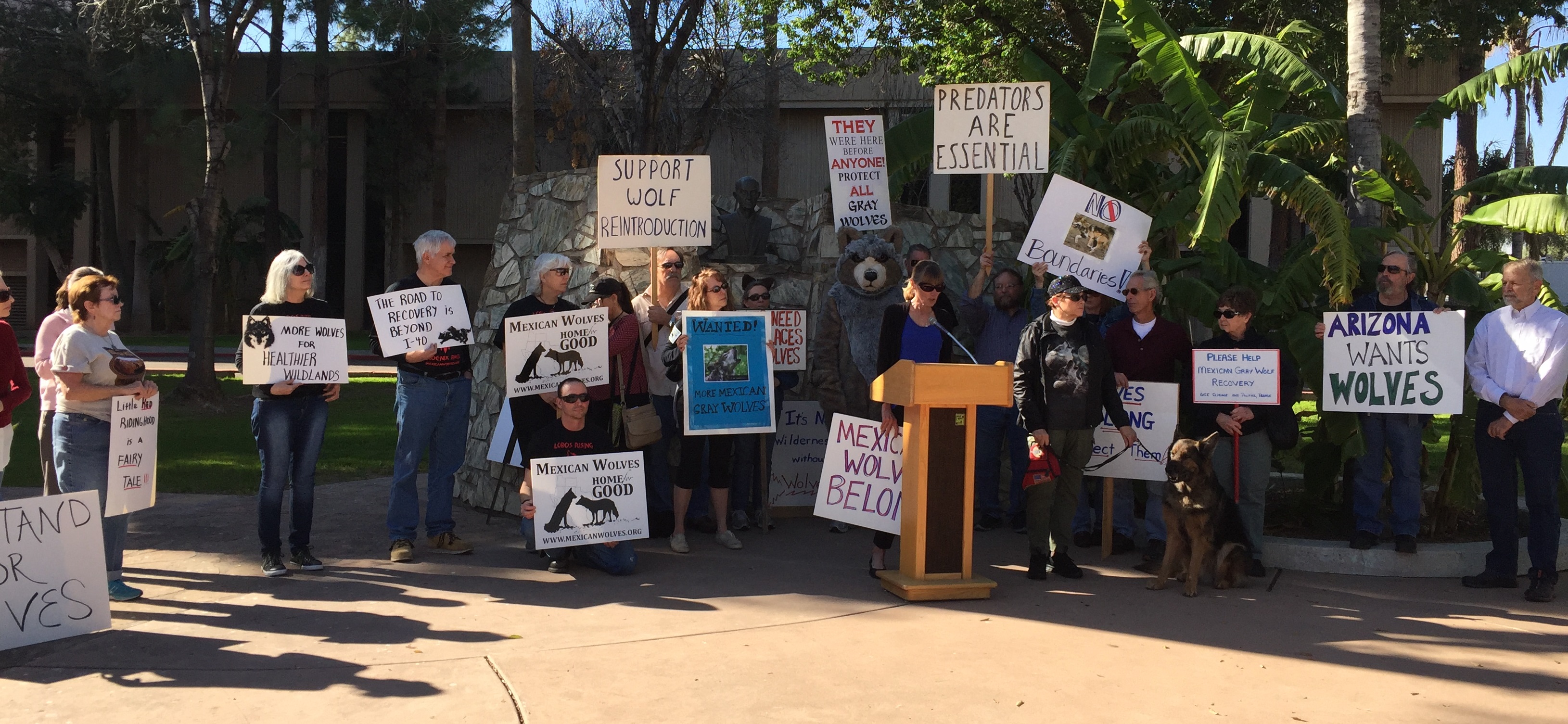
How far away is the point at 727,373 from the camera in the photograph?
8.09 meters

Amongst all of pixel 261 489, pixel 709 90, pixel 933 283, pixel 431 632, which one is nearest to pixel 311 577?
pixel 261 489

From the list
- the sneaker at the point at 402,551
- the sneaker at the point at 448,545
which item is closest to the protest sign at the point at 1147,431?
the sneaker at the point at 448,545

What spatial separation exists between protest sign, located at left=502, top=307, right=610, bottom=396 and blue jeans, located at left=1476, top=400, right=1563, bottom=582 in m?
5.41

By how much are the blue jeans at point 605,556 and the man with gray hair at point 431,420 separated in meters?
0.78

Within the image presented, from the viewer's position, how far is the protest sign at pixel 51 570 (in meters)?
5.65

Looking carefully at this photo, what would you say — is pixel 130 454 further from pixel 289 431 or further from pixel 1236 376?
pixel 1236 376

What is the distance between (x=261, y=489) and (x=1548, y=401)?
745 centimetres

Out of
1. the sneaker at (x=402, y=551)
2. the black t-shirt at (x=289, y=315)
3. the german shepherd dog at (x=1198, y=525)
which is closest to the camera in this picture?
the german shepherd dog at (x=1198, y=525)

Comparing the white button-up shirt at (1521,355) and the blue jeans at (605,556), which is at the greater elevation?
the white button-up shirt at (1521,355)

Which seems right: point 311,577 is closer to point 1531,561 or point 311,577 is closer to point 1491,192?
point 1531,561

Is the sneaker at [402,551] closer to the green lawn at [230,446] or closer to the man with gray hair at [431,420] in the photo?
the man with gray hair at [431,420]

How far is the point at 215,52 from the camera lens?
17.5m

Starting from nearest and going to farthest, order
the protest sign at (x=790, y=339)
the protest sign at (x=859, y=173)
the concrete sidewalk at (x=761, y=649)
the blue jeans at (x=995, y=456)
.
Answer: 1. the concrete sidewalk at (x=761, y=649)
2. the blue jeans at (x=995, y=456)
3. the protest sign at (x=790, y=339)
4. the protest sign at (x=859, y=173)

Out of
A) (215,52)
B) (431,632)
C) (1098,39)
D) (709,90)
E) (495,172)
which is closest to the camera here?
(431,632)
